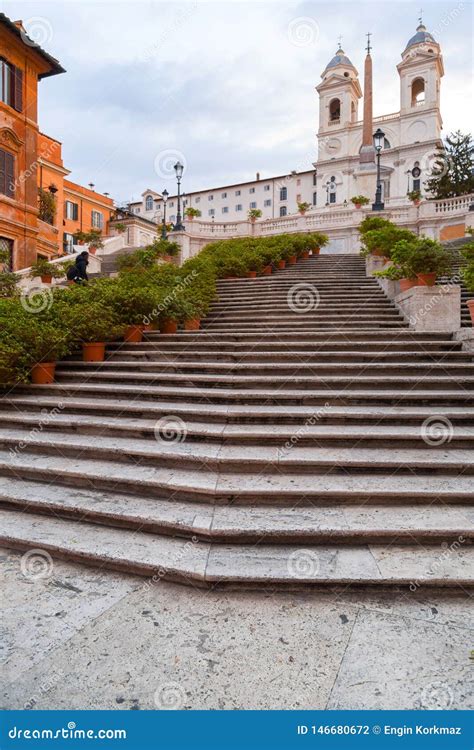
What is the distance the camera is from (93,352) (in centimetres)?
761

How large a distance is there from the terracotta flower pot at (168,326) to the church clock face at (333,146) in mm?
53408

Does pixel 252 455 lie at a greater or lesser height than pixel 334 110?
lesser

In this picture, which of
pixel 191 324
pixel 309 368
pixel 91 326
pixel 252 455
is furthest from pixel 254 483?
pixel 191 324

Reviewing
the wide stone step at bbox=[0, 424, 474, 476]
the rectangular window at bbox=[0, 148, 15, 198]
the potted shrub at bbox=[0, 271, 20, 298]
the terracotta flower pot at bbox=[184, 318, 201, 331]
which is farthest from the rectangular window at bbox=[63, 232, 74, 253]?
the wide stone step at bbox=[0, 424, 474, 476]

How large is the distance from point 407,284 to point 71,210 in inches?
1392

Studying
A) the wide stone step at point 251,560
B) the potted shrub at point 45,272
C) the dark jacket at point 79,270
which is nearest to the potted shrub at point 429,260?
the wide stone step at point 251,560

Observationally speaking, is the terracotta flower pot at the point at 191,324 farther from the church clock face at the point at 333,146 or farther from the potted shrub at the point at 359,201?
the church clock face at the point at 333,146

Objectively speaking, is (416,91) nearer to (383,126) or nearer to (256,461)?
(383,126)

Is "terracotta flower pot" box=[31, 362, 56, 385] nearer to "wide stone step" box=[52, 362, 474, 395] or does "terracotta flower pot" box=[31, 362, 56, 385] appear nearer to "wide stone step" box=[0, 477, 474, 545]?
"wide stone step" box=[52, 362, 474, 395]

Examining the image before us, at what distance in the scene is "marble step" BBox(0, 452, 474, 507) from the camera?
3.89 metres

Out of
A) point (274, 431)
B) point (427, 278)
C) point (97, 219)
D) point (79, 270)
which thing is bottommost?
point (274, 431)

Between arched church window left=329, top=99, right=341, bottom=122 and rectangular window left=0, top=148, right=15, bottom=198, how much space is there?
→ 46.7m

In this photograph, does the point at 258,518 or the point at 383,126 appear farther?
the point at 383,126

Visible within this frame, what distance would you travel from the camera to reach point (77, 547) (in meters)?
3.47
